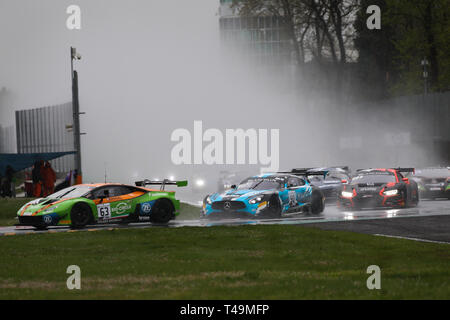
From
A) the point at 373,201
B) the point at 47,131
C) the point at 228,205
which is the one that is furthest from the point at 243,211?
the point at 47,131

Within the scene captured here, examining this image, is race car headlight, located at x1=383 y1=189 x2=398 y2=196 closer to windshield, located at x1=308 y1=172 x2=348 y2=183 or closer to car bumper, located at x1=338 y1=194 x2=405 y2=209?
car bumper, located at x1=338 y1=194 x2=405 y2=209

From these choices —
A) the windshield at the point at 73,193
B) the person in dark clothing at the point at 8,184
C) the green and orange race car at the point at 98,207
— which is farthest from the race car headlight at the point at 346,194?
the person in dark clothing at the point at 8,184

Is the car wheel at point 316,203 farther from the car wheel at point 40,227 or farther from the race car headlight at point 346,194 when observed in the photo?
the car wheel at point 40,227

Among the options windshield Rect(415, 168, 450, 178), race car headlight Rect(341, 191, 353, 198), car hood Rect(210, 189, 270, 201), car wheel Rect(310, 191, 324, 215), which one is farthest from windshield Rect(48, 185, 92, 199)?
windshield Rect(415, 168, 450, 178)

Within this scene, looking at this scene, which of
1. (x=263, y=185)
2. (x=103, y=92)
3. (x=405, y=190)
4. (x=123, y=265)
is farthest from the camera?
(x=103, y=92)

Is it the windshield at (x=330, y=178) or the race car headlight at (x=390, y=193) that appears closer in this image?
the race car headlight at (x=390, y=193)

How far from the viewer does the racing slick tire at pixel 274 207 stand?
854 inches

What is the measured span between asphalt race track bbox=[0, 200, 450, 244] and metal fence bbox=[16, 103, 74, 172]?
79.0ft

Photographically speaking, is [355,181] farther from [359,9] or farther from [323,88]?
[323,88]

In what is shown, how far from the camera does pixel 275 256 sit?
42.1 feet

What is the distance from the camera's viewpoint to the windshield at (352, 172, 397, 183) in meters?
25.6

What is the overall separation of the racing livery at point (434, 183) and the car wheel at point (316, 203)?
7576 millimetres
